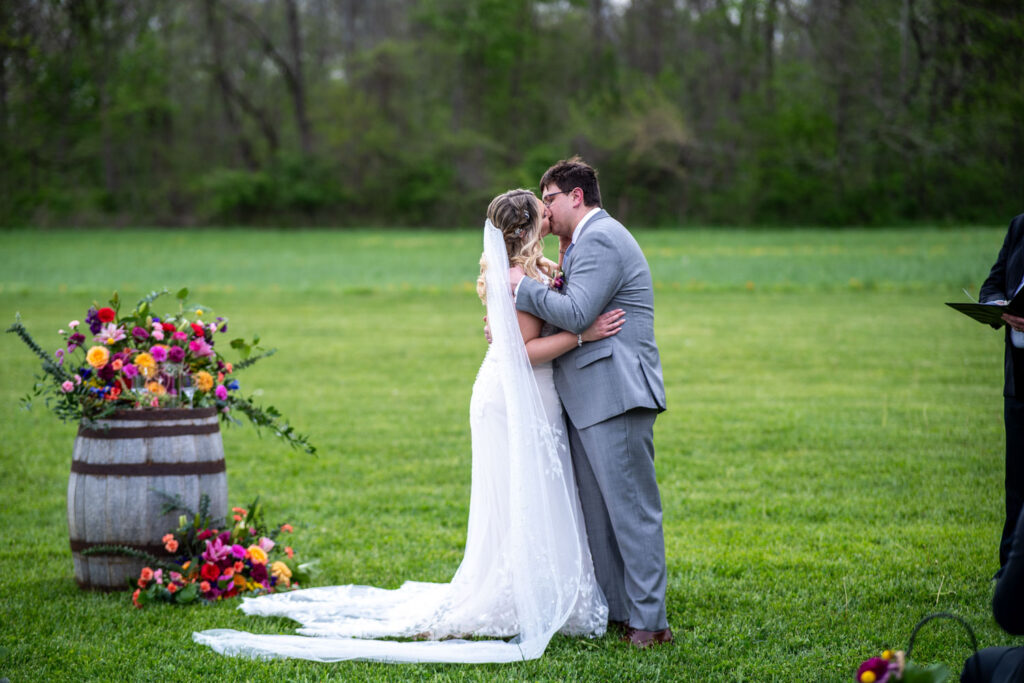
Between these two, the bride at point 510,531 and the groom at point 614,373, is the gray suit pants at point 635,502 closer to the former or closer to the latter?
the groom at point 614,373

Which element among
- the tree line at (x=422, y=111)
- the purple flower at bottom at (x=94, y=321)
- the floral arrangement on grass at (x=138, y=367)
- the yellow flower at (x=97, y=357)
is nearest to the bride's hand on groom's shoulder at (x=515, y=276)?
the floral arrangement on grass at (x=138, y=367)

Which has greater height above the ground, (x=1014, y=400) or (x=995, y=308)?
(x=995, y=308)

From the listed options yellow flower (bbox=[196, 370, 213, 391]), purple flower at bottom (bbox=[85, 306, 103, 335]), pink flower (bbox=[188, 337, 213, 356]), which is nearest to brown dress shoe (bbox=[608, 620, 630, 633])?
yellow flower (bbox=[196, 370, 213, 391])

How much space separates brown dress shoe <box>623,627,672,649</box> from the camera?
4.97 m

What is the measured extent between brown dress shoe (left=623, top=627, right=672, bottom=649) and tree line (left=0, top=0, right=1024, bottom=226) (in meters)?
44.6

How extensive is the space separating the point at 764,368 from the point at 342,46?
175 ft

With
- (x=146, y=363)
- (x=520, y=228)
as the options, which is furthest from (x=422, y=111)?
(x=520, y=228)

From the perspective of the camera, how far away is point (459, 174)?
2361 inches

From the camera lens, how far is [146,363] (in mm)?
5711

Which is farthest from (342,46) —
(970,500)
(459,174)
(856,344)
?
(970,500)

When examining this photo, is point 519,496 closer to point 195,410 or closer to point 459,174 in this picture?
point 195,410

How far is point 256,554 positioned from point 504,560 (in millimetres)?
1633

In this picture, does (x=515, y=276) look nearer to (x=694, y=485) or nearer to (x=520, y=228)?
(x=520, y=228)

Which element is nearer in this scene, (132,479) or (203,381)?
(132,479)
